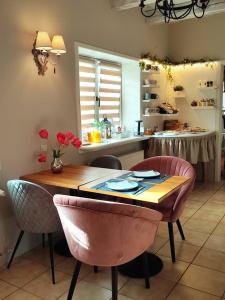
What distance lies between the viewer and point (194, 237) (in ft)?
10.2

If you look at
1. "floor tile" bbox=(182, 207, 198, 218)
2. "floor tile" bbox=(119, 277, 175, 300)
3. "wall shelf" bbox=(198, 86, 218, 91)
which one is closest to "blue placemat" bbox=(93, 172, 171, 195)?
"floor tile" bbox=(119, 277, 175, 300)

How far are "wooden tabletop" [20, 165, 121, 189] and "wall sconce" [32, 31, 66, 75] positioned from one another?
987 mm

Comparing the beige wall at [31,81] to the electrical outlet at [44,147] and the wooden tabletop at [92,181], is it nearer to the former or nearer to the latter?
the electrical outlet at [44,147]

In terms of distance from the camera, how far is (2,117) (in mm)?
2557

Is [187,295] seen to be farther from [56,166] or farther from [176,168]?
[56,166]

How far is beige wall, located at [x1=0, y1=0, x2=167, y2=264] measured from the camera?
2.58 metres

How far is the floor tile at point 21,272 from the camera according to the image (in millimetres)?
2402

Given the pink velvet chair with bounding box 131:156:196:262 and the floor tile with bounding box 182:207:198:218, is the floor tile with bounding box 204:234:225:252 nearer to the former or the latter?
the pink velvet chair with bounding box 131:156:196:262

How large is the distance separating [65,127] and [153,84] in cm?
204

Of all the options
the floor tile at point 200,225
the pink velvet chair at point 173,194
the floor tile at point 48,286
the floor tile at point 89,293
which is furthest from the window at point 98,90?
the floor tile at point 89,293

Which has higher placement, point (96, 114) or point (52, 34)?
point (52, 34)

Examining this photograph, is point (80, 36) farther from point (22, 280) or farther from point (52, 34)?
point (22, 280)

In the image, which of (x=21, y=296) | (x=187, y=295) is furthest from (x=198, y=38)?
(x=21, y=296)

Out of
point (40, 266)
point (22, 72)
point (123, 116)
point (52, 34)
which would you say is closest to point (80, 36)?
point (52, 34)
